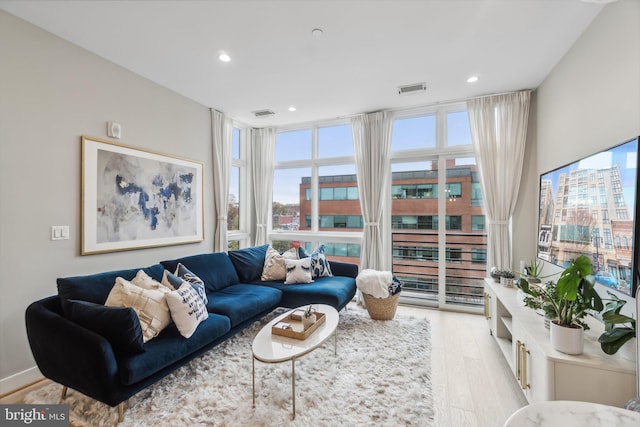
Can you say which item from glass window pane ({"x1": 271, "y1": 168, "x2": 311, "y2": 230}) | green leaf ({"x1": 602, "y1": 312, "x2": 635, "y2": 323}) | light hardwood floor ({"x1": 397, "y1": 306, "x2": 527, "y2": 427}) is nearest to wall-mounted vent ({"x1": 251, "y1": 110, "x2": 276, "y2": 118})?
glass window pane ({"x1": 271, "y1": 168, "x2": 311, "y2": 230})

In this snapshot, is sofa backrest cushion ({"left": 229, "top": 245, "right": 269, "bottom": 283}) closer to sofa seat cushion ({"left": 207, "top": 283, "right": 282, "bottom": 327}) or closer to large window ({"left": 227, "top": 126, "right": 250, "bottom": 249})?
sofa seat cushion ({"left": 207, "top": 283, "right": 282, "bottom": 327})

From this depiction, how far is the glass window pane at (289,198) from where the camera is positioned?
4.77m

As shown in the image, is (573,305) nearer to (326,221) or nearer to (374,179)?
(374,179)

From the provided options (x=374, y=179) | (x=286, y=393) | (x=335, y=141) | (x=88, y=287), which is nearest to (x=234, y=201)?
(x=335, y=141)

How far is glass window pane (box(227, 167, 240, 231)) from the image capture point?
466 centimetres

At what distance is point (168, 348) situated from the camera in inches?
74.4

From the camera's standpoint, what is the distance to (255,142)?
195 inches

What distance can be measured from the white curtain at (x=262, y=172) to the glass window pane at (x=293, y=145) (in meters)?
0.14

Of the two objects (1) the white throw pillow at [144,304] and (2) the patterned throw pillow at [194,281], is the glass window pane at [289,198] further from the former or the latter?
(1) the white throw pillow at [144,304]

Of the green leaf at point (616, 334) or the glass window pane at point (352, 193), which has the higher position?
the glass window pane at point (352, 193)

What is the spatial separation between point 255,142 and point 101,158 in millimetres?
2570

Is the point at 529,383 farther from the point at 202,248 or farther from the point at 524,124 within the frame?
the point at 202,248

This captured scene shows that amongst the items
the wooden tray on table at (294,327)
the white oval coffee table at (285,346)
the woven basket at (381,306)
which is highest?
the wooden tray on table at (294,327)

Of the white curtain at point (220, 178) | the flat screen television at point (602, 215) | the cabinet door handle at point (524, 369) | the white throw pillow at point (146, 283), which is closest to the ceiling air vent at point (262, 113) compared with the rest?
the white curtain at point (220, 178)
